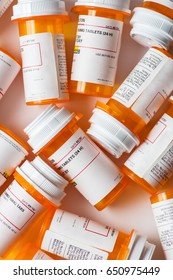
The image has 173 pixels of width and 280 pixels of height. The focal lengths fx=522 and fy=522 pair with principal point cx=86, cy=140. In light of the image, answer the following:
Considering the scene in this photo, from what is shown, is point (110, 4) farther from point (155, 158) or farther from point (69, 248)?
point (69, 248)

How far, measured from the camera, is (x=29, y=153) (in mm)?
1250

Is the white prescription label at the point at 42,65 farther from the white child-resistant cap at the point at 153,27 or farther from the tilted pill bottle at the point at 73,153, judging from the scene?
the white child-resistant cap at the point at 153,27

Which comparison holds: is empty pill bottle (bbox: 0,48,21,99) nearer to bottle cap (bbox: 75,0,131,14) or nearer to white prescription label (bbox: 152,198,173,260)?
bottle cap (bbox: 75,0,131,14)

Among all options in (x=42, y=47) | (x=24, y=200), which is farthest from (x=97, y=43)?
(x=24, y=200)

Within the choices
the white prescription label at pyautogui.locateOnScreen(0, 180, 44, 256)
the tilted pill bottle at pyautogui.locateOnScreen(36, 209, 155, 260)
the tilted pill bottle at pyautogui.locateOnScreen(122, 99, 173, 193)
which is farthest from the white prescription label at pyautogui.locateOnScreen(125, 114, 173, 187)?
the white prescription label at pyautogui.locateOnScreen(0, 180, 44, 256)

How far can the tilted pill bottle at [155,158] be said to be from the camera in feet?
3.79

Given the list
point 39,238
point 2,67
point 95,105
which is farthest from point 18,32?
point 39,238

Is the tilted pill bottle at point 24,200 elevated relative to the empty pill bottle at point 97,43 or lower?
lower

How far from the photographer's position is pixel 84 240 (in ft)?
3.87

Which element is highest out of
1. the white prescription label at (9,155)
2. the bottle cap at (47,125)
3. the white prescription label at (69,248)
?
the bottle cap at (47,125)

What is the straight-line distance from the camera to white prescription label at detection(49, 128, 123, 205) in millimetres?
1154

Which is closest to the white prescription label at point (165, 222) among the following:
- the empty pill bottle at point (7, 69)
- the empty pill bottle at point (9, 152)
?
the empty pill bottle at point (9, 152)

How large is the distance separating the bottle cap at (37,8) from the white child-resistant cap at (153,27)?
171 millimetres

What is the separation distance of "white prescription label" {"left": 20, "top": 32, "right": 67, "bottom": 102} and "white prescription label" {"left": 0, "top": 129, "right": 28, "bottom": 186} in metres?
0.10
